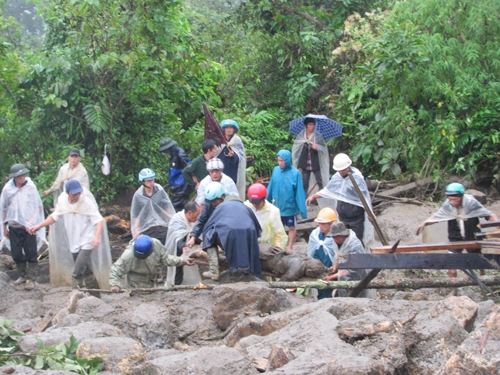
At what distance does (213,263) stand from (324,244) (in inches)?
48.4

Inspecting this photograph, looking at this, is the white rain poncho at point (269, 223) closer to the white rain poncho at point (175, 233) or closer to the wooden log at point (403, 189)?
the white rain poncho at point (175, 233)

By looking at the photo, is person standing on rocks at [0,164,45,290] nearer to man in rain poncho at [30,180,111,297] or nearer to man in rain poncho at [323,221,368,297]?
man in rain poncho at [30,180,111,297]

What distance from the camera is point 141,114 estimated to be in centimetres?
1159

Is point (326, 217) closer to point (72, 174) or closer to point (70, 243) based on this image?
point (70, 243)

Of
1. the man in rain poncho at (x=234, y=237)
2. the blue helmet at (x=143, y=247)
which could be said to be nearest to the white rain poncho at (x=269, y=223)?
the man in rain poncho at (x=234, y=237)

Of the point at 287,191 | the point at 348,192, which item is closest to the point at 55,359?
the point at 348,192

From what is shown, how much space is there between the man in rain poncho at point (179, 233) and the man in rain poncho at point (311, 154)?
9.87 feet

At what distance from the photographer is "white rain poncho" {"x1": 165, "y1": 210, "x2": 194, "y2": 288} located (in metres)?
8.27

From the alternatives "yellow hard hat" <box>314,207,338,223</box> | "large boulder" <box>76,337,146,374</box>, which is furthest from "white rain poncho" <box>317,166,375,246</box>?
"large boulder" <box>76,337,146,374</box>

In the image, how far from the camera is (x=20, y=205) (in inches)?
352

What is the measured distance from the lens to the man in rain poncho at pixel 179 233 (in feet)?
27.1

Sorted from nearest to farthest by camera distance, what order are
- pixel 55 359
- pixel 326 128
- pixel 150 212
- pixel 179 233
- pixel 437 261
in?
pixel 437 261 → pixel 55 359 → pixel 179 233 → pixel 150 212 → pixel 326 128

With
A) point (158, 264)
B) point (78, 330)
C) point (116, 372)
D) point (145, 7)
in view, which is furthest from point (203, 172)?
point (116, 372)

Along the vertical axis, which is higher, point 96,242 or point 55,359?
point 96,242
